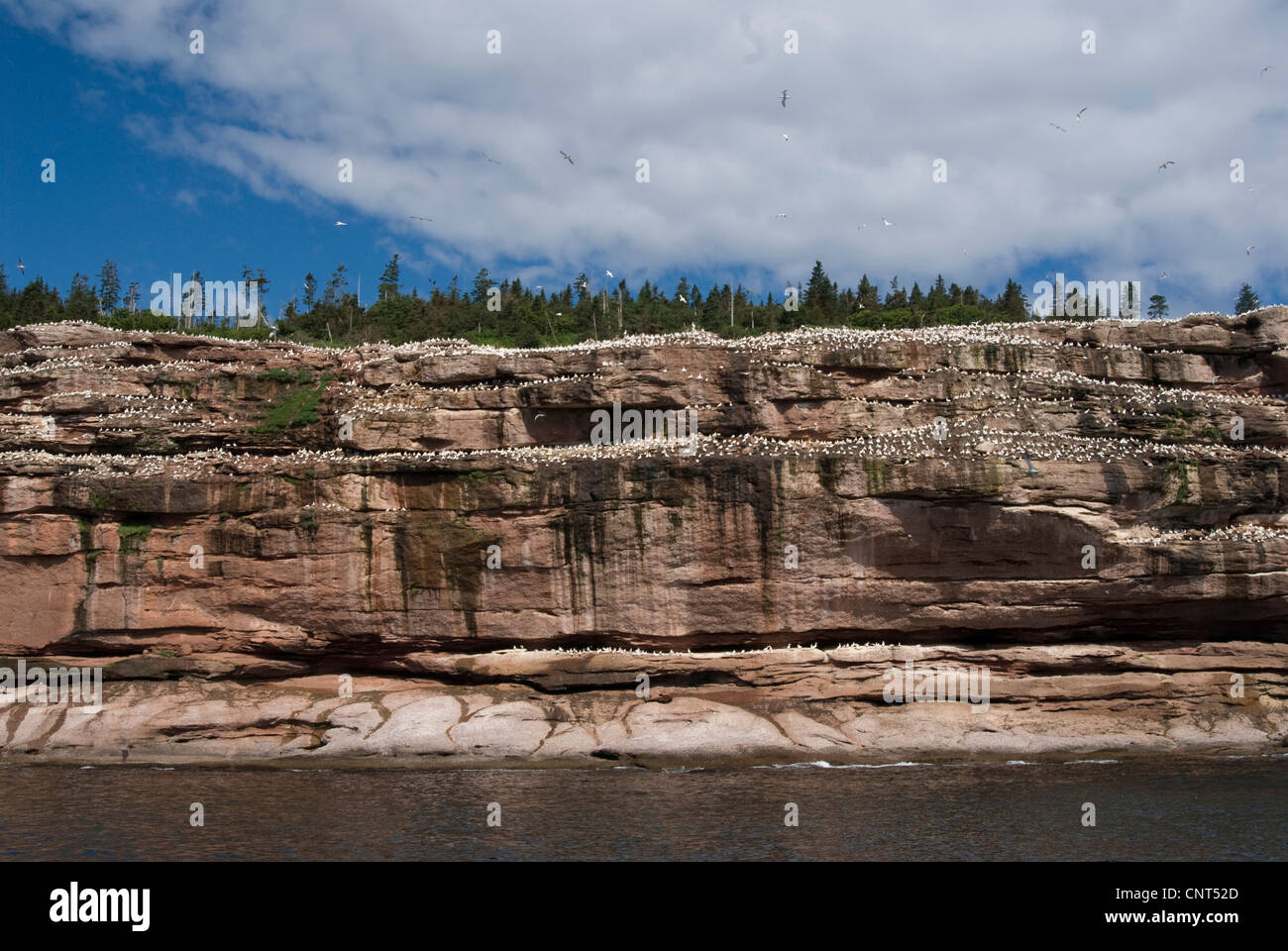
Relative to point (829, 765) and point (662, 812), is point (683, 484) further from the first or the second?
point (662, 812)

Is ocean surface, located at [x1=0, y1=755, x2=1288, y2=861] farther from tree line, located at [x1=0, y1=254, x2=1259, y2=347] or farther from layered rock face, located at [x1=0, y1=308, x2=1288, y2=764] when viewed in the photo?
tree line, located at [x1=0, y1=254, x2=1259, y2=347]

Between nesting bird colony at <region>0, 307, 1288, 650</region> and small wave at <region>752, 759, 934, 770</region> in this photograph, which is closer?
small wave at <region>752, 759, 934, 770</region>

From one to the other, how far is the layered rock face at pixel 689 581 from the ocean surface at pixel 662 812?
164 cm

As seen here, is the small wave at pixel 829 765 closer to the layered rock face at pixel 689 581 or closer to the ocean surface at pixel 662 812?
the ocean surface at pixel 662 812

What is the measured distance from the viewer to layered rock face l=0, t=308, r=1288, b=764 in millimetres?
26719

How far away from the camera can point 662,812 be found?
2030 cm

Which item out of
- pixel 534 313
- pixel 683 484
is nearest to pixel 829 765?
pixel 683 484

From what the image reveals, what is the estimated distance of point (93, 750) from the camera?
1043 inches

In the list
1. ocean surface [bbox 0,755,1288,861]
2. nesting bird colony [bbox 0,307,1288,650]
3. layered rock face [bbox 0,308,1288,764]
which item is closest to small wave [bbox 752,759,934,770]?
ocean surface [bbox 0,755,1288,861]

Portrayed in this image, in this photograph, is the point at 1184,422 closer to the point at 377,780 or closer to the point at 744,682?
the point at 744,682

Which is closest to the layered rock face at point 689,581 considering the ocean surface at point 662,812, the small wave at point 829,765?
the small wave at point 829,765

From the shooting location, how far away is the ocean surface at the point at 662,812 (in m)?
17.8

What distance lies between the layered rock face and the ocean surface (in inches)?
64.6
